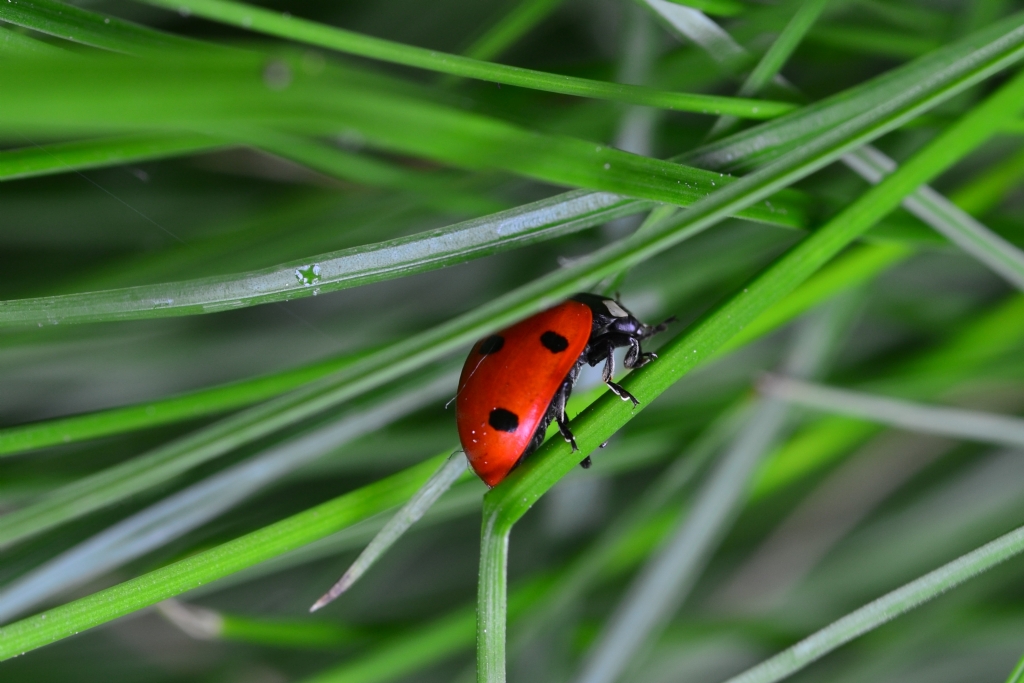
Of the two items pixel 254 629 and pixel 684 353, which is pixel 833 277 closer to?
pixel 684 353

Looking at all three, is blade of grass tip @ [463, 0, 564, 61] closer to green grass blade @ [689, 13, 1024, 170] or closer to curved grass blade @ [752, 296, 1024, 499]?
green grass blade @ [689, 13, 1024, 170]

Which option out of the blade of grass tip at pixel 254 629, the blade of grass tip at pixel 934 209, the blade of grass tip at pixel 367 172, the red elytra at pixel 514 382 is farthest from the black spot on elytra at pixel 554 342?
the blade of grass tip at pixel 254 629

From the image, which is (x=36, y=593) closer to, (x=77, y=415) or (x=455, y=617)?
(x=77, y=415)

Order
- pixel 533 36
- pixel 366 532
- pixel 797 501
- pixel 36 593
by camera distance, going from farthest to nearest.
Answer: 1. pixel 797 501
2. pixel 533 36
3. pixel 366 532
4. pixel 36 593

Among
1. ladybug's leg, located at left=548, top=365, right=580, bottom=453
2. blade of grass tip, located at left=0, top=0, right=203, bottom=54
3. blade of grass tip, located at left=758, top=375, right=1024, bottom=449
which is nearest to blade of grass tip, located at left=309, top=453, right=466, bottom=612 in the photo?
ladybug's leg, located at left=548, top=365, right=580, bottom=453

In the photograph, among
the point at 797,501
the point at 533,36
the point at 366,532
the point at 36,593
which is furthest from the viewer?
the point at 797,501

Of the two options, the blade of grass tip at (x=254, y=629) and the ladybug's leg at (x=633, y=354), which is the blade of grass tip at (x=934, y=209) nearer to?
the ladybug's leg at (x=633, y=354)

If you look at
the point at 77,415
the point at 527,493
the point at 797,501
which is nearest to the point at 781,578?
the point at 797,501
